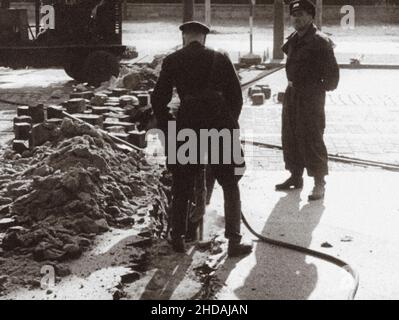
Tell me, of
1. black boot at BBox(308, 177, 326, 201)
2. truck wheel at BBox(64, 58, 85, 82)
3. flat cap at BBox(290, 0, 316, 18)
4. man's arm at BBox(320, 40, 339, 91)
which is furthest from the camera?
truck wheel at BBox(64, 58, 85, 82)

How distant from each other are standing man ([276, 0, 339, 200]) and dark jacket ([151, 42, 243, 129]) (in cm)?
189

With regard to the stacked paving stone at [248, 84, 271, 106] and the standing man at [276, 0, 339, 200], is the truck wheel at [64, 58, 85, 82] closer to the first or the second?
the stacked paving stone at [248, 84, 271, 106]

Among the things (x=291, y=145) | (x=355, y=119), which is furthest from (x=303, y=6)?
(x=355, y=119)

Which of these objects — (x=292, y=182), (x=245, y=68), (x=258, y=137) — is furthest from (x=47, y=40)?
(x=292, y=182)

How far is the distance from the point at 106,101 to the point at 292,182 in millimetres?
5020

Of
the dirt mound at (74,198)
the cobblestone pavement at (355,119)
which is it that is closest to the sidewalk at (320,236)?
the dirt mound at (74,198)

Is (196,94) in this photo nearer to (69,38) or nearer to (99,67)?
(99,67)

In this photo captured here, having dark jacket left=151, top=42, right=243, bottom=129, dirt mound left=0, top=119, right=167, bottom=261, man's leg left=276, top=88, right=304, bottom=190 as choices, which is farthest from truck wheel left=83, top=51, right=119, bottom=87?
dark jacket left=151, top=42, right=243, bottom=129

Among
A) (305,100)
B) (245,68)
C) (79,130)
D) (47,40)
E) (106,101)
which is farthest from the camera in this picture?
(245,68)

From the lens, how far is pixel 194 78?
6.43 meters

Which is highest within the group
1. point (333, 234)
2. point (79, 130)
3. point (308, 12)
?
point (308, 12)

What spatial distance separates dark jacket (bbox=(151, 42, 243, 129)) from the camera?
6.41 metres

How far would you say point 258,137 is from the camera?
1158 cm

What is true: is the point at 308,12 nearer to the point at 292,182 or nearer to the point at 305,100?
the point at 305,100
